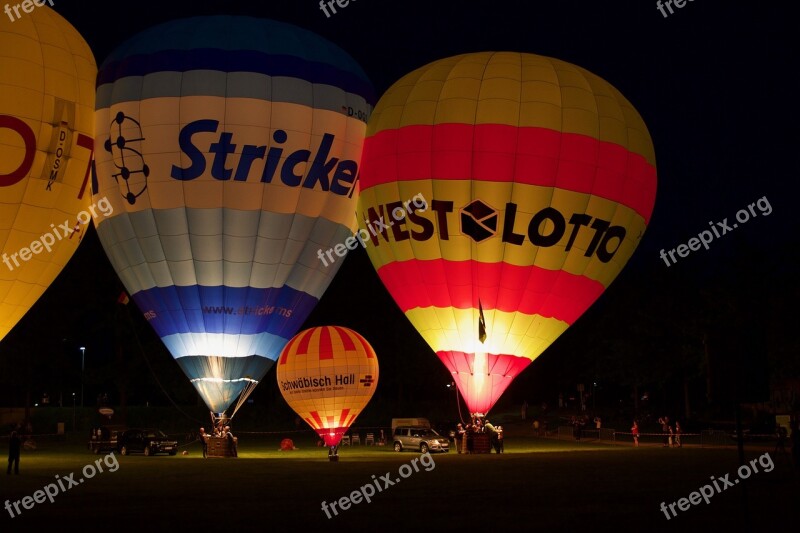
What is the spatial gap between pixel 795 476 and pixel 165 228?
13.9 metres

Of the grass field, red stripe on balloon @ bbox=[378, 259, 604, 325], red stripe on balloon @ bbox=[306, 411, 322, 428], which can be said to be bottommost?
the grass field

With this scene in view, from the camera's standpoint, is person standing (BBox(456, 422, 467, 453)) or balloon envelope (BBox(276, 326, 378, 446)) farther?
balloon envelope (BBox(276, 326, 378, 446))

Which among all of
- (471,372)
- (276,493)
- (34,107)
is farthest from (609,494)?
(34,107)

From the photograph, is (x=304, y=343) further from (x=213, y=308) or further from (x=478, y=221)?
(x=478, y=221)

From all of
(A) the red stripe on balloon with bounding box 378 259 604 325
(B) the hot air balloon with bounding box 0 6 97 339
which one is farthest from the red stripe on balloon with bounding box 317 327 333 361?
(B) the hot air balloon with bounding box 0 6 97 339

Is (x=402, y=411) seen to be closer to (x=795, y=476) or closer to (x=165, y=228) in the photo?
(x=165, y=228)

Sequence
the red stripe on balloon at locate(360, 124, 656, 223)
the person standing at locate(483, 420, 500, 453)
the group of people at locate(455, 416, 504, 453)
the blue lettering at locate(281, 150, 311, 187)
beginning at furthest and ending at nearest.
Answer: the person standing at locate(483, 420, 500, 453) → the group of people at locate(455, 416, 504, 453) → the blue lettering at locate(281, 150, 311, 187) → the red stripe on balloon at locate(360, 124, 656, 223)

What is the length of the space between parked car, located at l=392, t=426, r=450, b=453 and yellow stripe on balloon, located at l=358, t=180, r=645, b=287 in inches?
343

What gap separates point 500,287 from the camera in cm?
2148

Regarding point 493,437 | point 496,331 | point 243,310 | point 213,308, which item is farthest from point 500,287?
point 213,308

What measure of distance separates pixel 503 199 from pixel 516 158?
91cm

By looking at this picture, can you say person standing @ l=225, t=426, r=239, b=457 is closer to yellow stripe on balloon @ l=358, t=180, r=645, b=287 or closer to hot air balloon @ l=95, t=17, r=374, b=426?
hot air balloon @ l=95, t=17, r=374, b=426

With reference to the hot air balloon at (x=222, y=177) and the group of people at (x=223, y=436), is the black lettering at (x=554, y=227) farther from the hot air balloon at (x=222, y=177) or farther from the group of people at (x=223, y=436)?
the group of people at (x=223, y=436)

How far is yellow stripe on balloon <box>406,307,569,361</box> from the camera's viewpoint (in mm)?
21625
